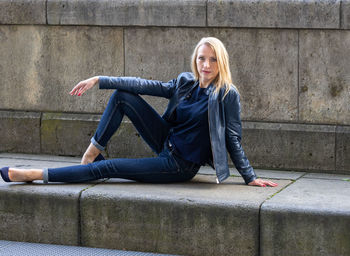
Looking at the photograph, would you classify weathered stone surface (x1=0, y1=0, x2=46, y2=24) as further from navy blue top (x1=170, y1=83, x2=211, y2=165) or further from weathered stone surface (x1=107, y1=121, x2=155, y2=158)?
navy blue top (x1=170, y1=83, x2=211, y2=165)

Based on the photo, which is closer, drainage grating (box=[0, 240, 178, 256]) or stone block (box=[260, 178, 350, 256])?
stone block (box=[260, 178, 350, 256])

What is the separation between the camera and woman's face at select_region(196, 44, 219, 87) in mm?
5281

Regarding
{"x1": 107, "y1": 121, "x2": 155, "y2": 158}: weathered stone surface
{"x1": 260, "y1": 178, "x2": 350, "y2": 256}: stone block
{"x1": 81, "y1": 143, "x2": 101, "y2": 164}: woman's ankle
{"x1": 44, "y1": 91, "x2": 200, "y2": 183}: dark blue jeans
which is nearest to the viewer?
{"x1": 260, "y1": 178, "x2": 350, "y2": 256}: stone block

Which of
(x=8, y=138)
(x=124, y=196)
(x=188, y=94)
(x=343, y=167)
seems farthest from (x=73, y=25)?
(x=343, y=167)

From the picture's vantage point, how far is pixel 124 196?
509cm

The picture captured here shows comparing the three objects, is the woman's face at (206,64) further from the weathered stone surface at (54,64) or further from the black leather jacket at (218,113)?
the weathered stone surface at (54,64)

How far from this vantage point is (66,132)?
23.0 feet

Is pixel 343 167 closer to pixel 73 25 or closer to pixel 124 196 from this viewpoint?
pixel 124 196

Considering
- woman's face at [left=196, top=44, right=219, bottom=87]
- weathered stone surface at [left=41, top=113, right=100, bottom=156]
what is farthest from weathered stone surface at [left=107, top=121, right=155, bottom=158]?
woman's face at [left=196, top=44, right=219, bottom=87]

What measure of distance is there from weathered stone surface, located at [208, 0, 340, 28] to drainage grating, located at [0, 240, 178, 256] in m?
2.39

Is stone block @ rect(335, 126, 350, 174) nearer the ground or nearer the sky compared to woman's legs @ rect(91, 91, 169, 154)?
nearer the ground

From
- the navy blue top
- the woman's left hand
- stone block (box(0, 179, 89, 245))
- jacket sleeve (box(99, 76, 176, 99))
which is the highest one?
jacket sleeve (box(99, 76, 176, 99))

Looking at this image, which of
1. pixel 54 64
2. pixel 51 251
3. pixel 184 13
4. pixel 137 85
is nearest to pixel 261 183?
pixel 137 85

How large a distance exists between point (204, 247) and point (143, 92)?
4.42 feet
